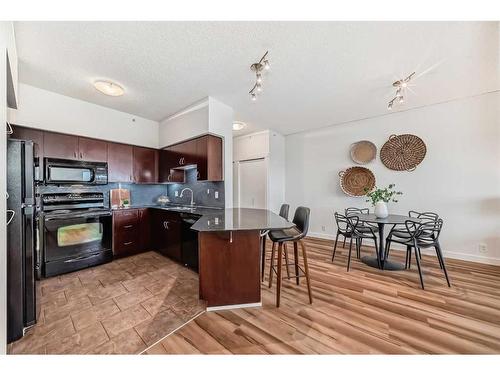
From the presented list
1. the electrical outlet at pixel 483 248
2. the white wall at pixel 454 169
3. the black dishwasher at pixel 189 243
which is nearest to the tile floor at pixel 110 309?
the black dishwasher at pixel 189 243

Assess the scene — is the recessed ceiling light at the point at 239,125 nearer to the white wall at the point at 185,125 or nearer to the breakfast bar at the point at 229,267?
the white wall at the point at 185,125

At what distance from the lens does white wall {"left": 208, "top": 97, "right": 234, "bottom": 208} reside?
296 centimetres

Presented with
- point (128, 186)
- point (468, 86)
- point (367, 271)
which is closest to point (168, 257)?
point (128, 186)

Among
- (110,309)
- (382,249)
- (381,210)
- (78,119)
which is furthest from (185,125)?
(382,249)

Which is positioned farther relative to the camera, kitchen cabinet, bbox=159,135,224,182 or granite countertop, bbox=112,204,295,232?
kitchen cabinet, bbox=159,135,224,182

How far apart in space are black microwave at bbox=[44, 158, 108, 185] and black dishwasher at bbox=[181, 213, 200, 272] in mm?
1569

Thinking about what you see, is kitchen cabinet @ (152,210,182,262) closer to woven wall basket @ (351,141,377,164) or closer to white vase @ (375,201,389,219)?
white vase @ (375,201,389,219)

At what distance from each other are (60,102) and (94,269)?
2518mm

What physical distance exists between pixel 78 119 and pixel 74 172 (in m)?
0.85

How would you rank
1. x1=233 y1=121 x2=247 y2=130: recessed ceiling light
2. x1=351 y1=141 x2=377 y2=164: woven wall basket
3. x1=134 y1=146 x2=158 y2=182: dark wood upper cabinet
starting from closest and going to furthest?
x1=134 y1=146 x2=158 y2=182: dark wood upper cabinet < x1=351 y1=141 x2=377 y2=164: woven wall basket < x1=233 y1=121 x2=247 y2=130: recessed ceiling light

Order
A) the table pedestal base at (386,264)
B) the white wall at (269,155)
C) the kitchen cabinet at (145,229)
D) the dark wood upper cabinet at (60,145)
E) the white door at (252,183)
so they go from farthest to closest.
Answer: the white door at (252,183) < the white wall at (269,155) < the kitchen cabinet at (145,229) < the table pedestal base at (386,264) < the dark wood upper cabinet at (60,145)

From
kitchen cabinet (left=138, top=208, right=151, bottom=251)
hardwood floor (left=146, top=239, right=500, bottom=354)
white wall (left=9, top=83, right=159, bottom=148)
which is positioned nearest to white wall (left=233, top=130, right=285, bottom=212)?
white wall (left=9, top=83, right=159, bottom=148)

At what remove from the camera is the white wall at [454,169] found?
A: 290cm

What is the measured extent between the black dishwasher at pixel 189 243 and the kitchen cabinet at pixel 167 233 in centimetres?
14
